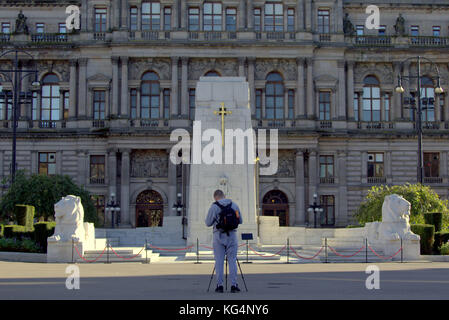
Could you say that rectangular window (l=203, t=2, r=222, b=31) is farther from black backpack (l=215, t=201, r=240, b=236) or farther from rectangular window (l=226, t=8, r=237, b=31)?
black backpack (l=215, t=201, r=240, b=236)

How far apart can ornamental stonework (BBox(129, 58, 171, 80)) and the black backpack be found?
47116mm

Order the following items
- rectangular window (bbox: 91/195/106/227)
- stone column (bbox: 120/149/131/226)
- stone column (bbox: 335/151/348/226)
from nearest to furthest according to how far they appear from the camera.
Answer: stone column (bbox: 120/149/131/226), rectangular window (bbox: 91/195/106/227), stone column (bbox: 335/151/348/226)

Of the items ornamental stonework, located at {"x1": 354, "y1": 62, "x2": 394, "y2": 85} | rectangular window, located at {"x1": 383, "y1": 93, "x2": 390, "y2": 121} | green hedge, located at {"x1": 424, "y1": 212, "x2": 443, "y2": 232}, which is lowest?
green hedge, located at {"x1": 424, "y1": 212, "x2": 443, "y2": 232}

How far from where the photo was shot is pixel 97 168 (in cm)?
6078

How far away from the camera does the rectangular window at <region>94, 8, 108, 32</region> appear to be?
61594 millimetres

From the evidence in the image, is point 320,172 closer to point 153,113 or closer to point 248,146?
point 153,113

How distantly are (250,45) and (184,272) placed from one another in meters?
42.0

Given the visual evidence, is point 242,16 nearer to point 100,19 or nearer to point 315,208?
point 100,19

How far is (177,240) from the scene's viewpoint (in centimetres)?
4053

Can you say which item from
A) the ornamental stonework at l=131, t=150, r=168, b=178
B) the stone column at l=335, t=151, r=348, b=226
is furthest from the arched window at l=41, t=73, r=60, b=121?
the stone column at l=335, t=151, r=348, b=226

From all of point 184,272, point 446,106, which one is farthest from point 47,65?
point 184,272

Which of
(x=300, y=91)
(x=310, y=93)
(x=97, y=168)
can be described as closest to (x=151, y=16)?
(x=97, y=168)

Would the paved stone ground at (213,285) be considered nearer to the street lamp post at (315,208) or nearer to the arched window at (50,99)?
the street lamp post at (315,208)

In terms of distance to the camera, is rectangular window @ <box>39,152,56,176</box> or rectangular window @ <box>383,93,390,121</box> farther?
rectangular window @ <box>383,93,390,121</box>
